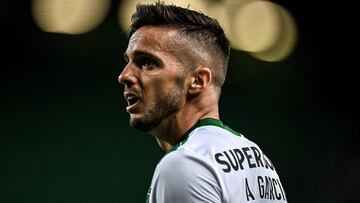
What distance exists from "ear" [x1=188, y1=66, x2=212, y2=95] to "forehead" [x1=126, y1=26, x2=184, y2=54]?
93 millimetres

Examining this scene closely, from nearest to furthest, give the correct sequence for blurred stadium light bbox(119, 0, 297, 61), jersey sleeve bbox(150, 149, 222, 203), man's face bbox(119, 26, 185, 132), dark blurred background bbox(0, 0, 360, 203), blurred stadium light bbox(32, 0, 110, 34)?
jersey sleeve bbox(150, 149, 222, 203) < man's face bbox(119, 26, 185, 132) < dark blurred background bbox(0, 0, 360, 203) < blurred stadium light bbox(32, 0, 110, 34) < blurred stadium light bbox(119, 0, 297, 61)

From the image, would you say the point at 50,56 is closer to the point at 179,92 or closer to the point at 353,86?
the point at 353,86

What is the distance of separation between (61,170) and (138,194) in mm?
589

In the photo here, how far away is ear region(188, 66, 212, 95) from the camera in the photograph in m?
1.91

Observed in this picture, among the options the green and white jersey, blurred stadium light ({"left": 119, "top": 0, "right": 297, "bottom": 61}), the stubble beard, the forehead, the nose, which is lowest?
blurred stadium light ({"left": 119, "top": 0, "right": 297, "bottom": 61})

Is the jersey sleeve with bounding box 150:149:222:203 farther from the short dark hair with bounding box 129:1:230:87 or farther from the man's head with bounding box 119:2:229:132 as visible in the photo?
the short dark hair with bounding box 129:1:230:87

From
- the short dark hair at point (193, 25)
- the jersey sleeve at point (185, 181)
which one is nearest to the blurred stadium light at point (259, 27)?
the short dark hair at point (193, 25)

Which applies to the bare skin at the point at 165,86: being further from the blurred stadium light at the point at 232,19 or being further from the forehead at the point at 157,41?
the blurred stadium light at the point at 232,19

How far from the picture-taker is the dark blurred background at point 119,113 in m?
4.86

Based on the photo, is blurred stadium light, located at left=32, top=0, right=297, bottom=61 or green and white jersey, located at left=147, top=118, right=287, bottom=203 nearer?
green and white jersey, located at left=147, top=118, right=287, bottom=203

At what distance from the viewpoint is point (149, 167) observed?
492 centimetres

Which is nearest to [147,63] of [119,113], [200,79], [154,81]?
[154,81]

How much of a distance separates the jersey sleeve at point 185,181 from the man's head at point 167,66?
311 millimetres

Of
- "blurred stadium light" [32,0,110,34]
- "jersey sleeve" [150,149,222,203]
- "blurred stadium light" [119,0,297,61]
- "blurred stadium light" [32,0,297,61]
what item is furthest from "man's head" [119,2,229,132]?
"blurred stadium light" [119,0,297,61]
